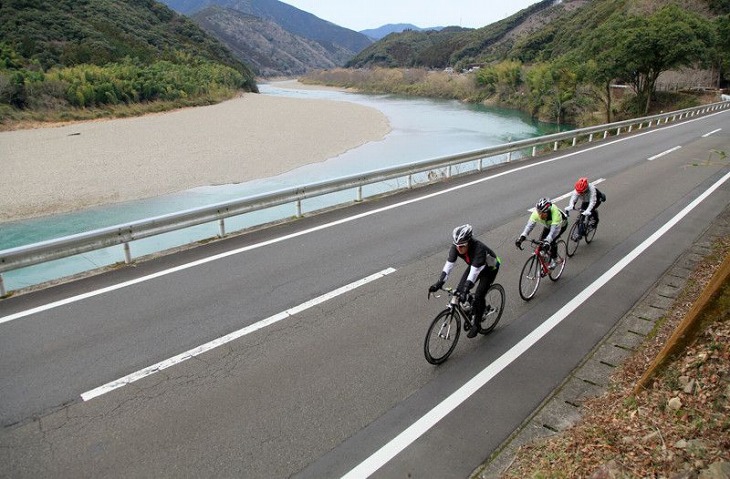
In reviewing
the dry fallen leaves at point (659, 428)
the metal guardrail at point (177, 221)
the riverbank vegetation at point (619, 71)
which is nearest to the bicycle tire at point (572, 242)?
the dry fallen leaves at point (659, 428)

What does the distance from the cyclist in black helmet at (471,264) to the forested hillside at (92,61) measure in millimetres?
47674

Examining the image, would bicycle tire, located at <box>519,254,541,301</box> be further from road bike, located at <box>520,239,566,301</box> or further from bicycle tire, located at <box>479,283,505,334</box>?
bicycle tire, located at <box>479,283,505,334</box>

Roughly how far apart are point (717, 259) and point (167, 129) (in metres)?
40.4

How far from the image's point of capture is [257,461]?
14.2 ft

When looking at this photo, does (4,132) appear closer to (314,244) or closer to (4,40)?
(4,40)

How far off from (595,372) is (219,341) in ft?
14.9

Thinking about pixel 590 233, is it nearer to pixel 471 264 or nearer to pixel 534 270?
pixel 534 270

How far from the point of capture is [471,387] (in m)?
5.40

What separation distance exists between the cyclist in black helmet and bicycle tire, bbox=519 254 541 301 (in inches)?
60.0

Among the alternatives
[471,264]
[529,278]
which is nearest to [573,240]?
[529,278]

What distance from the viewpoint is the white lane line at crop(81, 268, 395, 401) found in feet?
17.3

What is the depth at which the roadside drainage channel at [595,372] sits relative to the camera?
177 inches

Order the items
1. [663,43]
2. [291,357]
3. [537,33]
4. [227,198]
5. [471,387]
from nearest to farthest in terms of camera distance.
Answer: [471,387] < [291,357] < [227,198] < [663,43] < [537,33]

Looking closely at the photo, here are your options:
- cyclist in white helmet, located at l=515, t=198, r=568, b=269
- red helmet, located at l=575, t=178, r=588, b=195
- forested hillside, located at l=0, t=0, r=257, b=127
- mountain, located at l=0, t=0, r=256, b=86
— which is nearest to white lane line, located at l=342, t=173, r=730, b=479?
cyclist in white helmet, located at l=515, t=198, r=568, b=269
